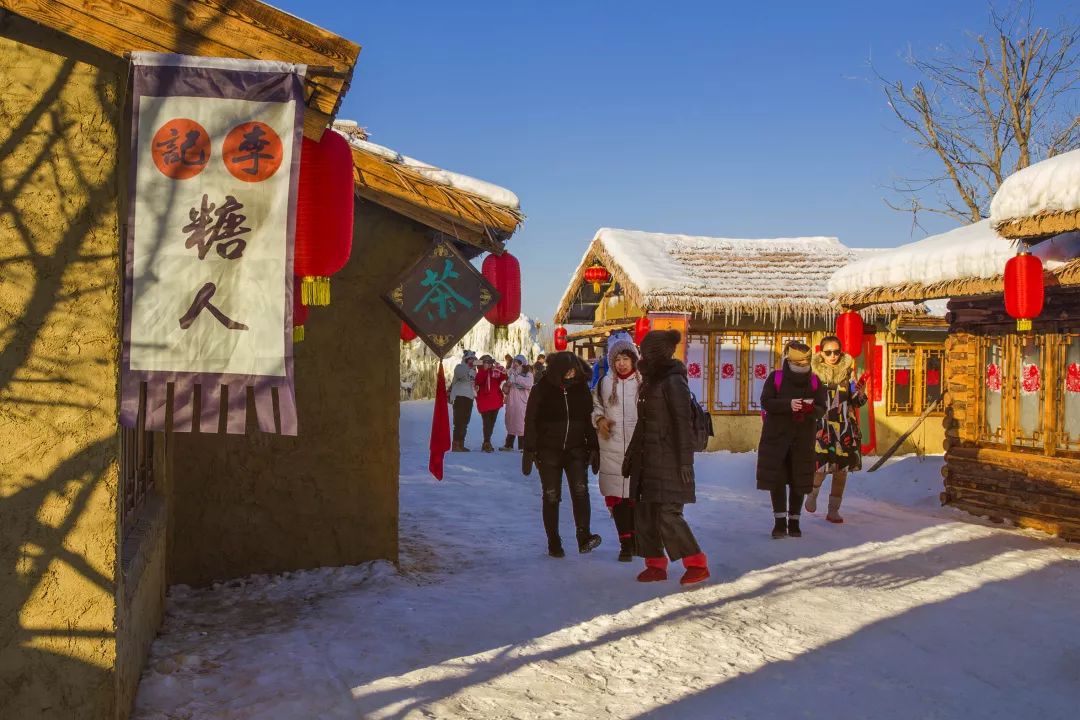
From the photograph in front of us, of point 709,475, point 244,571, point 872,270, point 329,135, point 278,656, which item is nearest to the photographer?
point 329,135

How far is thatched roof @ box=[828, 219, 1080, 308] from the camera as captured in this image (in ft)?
31.7

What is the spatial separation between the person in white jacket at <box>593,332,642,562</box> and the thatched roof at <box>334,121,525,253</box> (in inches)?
52.9

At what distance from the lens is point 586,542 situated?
8.27 metres

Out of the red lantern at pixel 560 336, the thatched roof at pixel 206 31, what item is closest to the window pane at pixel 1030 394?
the thatched roof at pixel 206 31

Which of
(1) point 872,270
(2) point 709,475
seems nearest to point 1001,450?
(1) point 872,270

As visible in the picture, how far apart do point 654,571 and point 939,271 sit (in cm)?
539

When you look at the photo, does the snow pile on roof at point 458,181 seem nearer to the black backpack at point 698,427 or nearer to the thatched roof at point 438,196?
the thatched roof at point 438,196

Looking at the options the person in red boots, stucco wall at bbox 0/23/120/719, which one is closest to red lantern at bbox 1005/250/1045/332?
the person in red boots

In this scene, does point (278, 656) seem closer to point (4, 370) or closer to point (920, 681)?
point (4, 370)

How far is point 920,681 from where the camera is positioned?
5.16 meters

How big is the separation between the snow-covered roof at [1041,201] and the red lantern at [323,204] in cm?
610

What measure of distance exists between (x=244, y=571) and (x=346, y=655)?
6.55 ft

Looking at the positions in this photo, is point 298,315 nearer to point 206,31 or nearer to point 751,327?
point 206,31

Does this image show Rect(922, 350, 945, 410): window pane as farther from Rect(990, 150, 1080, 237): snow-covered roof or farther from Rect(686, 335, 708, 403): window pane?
Rect(990, 150, 1080, 237): snow-covered roof
